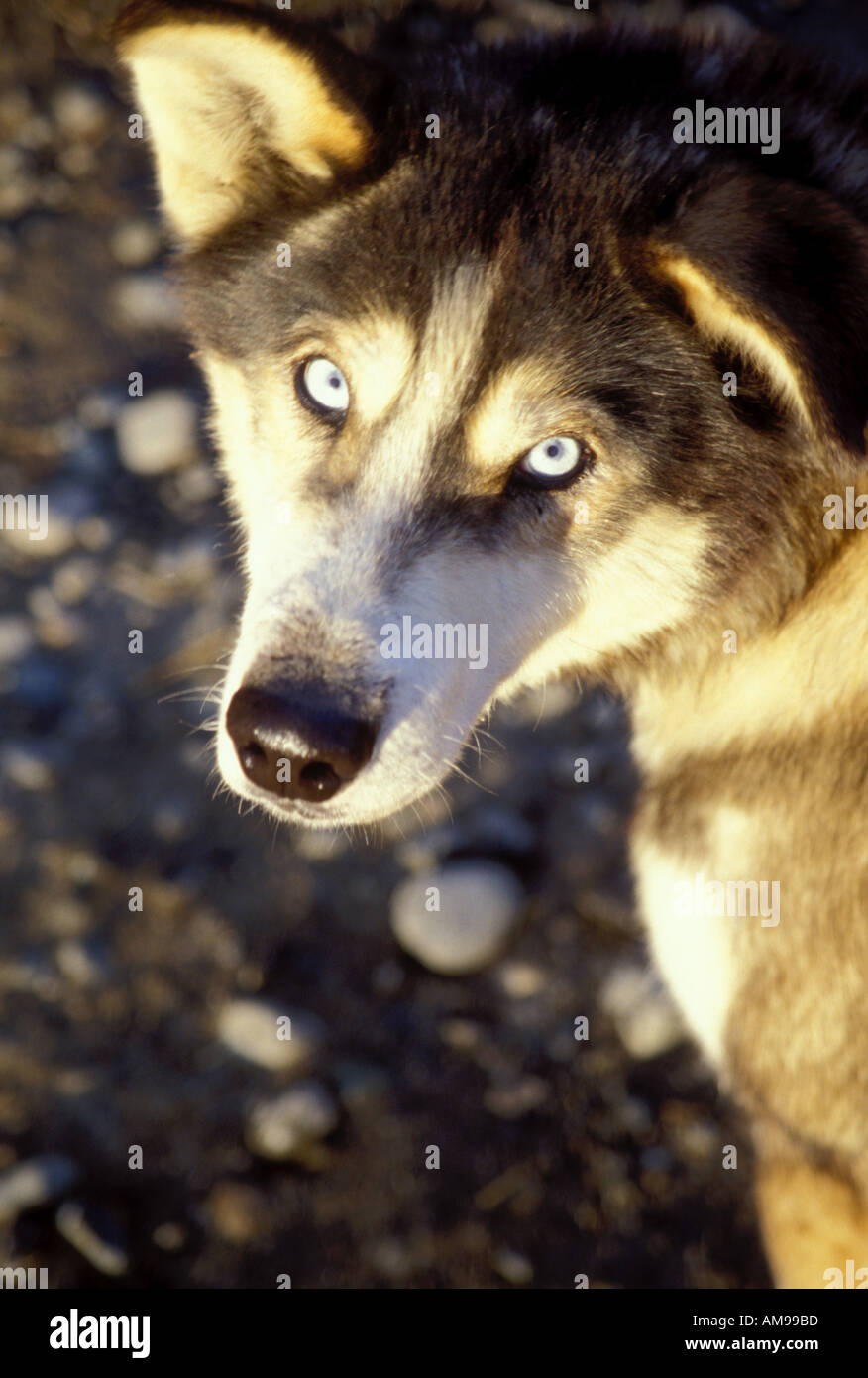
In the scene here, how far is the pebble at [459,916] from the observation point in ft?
7.91

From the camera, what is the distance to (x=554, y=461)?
5.16 feet

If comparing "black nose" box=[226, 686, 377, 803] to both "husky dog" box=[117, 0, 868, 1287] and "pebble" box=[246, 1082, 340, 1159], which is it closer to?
"husky dog" box=[117, 0, 868, 1287]

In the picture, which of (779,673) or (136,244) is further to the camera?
(136,244)

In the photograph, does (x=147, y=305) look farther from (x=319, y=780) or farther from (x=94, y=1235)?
(x=94, y=1235)

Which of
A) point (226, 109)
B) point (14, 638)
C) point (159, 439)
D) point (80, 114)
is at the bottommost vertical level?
point (14, 638)

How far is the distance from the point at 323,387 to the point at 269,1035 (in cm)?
144

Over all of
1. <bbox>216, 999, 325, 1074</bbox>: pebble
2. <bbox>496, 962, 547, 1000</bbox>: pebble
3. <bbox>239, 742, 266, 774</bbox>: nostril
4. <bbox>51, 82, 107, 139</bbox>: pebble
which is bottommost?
<bbox>216, 999, 325, 1074</bbox>: pebble

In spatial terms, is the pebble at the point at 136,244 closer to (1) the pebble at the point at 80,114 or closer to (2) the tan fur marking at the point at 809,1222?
(1) the pebble at the point at 80,114

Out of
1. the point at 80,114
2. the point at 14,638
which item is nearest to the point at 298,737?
the point at 14,638

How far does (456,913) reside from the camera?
2.44 m

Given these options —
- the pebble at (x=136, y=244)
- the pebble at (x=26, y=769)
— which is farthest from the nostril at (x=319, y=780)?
the pebble at (x=136, y=244)

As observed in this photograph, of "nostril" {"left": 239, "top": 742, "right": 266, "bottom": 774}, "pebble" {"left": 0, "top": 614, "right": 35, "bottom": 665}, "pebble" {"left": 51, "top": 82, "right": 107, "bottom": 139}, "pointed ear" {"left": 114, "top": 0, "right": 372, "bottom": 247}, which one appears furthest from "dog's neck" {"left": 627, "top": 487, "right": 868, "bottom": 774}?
"pebble" {"left": 51, "top": 82, "right": 107, "bottom": 139}

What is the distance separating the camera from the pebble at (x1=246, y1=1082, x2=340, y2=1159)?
2.16 m

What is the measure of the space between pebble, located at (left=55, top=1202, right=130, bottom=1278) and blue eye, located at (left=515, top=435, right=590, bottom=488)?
5.46 ft
